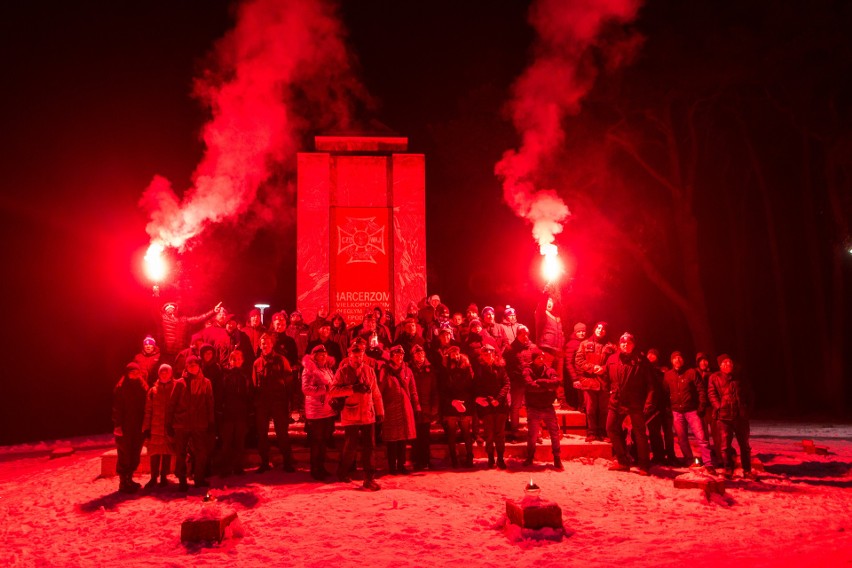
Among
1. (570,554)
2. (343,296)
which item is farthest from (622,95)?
(570,554)

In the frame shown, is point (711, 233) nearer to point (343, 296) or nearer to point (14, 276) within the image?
→ point (343, 296)

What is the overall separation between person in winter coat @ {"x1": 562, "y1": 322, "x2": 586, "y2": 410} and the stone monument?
3949mm

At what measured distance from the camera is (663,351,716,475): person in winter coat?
10.4m

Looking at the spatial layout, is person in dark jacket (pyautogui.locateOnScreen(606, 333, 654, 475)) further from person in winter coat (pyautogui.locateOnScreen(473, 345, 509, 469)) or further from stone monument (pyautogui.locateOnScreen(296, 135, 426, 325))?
stone monument (pyautogui.locateOnScreen(296, 135, 426, 325))

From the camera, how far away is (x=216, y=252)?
85.8 ft

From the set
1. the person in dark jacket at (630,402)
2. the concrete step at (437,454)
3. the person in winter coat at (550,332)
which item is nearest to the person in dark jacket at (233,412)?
the concrete step at (437,454)

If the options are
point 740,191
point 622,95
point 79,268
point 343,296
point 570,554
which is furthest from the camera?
point 740,191

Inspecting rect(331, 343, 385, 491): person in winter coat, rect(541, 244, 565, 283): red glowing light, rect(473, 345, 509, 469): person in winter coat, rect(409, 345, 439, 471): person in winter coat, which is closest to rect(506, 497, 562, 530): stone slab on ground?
rect(331, 343, 385, 491): person in winter coat

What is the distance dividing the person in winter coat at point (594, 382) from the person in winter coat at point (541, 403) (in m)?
1.27

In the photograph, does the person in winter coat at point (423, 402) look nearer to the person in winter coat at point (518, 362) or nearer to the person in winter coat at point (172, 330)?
the person in winter coat at point (518, 362)

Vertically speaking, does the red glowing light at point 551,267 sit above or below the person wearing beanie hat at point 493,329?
above

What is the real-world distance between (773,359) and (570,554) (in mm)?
23791

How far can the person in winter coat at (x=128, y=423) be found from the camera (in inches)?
369

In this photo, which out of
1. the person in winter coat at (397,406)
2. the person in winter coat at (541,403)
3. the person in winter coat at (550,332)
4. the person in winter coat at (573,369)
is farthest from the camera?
the person in winter coat at (550,332)
